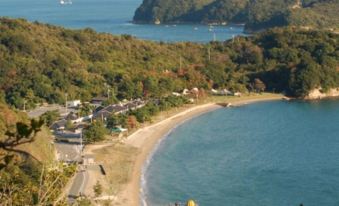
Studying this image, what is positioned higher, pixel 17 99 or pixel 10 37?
pixel 10 37

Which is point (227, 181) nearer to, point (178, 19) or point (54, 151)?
point (54, 151)

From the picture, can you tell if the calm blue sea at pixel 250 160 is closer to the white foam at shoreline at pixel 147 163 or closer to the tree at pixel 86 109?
the white foam at shoreline at pixel 147 163

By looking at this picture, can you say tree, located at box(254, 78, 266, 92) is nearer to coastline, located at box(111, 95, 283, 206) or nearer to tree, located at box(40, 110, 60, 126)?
coastline, located at box(111, 95, 283, 206)

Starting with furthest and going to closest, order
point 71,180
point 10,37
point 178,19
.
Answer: point 178,19 < point 10,37 < point 71,180

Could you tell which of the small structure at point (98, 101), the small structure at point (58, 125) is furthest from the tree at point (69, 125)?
the small structure at point (98, 101)

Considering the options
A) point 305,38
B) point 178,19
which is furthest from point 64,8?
point 305,38

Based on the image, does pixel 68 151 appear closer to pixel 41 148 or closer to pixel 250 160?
pixel 41 148

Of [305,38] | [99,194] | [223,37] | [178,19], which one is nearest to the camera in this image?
[99,194]
